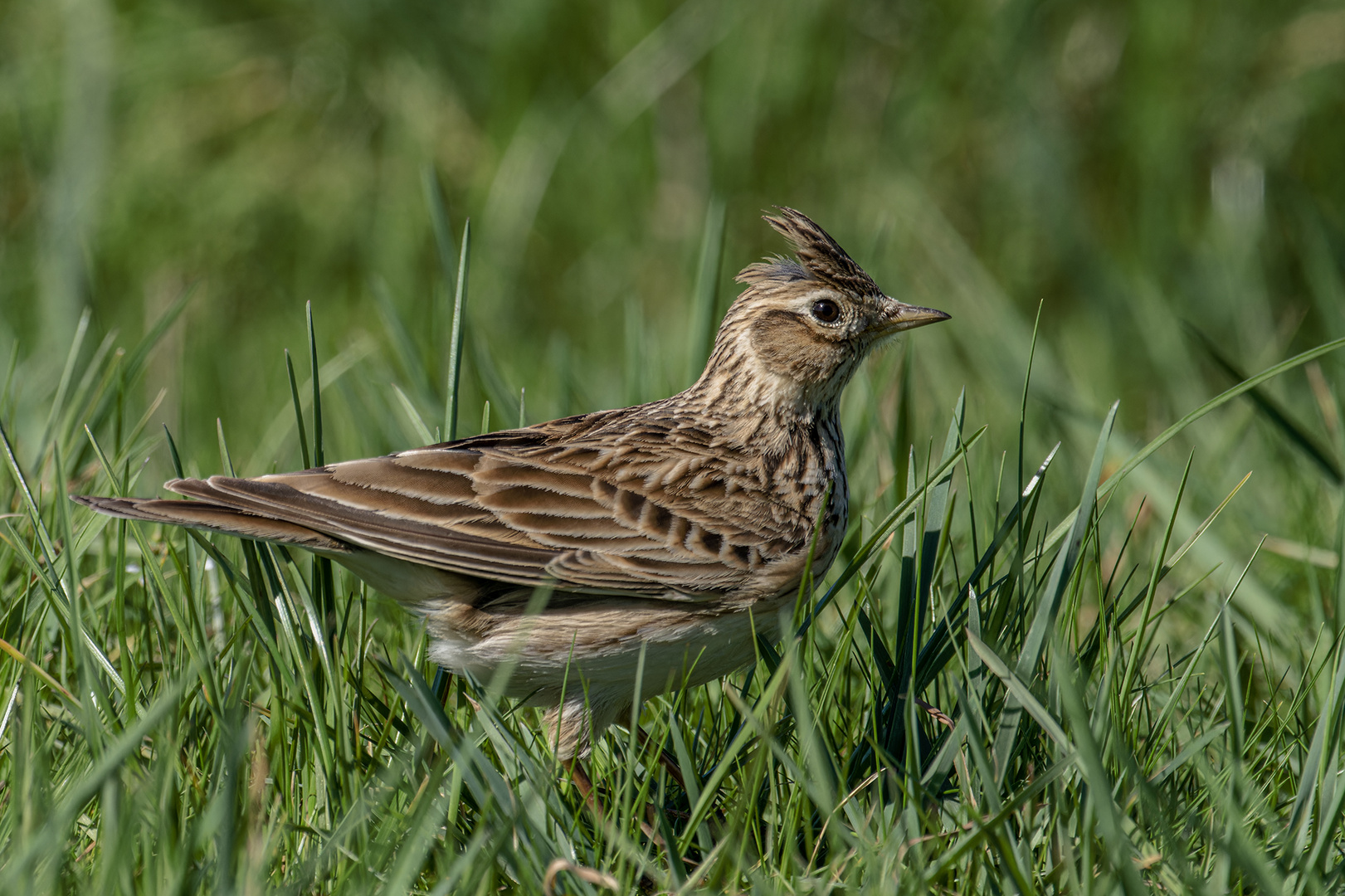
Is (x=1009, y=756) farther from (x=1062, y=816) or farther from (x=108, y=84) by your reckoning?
(x=108, y=84)

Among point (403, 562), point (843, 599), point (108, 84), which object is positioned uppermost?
point (108, 84)

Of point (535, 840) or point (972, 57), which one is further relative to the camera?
point (972, 57)

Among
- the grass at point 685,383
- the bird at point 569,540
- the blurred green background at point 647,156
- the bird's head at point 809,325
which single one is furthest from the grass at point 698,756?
the blurred green background at point 647,156

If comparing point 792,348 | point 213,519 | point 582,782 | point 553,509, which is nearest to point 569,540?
point 553,509

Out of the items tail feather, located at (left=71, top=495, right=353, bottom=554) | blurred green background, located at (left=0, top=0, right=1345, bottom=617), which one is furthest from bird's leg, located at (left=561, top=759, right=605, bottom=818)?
blurred green background, located at (left=0, top=0, right=1345, bottom=617)

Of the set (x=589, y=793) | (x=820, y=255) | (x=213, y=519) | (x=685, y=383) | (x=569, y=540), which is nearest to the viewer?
(x=213, y=519)

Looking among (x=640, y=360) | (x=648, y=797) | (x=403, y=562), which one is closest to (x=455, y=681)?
(x=403, y=562)

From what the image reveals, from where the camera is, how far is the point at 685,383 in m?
6.32

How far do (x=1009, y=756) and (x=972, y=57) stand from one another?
7.10 meters

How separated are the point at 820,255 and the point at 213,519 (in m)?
2.02

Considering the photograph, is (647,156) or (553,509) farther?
(647,156)

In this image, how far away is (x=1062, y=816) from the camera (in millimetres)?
2832

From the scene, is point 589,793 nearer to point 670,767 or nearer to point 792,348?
point 670,767

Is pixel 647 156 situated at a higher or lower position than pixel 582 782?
higher
